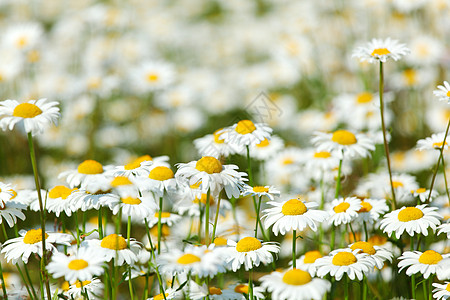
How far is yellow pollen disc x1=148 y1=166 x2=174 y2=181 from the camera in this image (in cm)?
253

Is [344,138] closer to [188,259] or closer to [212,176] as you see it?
[212,176]

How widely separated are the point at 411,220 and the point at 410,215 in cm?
2

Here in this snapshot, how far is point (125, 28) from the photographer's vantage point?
880 centimetres

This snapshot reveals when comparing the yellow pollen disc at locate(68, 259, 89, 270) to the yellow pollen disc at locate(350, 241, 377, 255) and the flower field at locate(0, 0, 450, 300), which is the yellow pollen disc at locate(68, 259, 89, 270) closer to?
the flower field at locate(0, 0, 450, 300)

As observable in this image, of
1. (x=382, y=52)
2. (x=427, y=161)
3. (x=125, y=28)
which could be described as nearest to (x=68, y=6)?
(x=125, y=28)

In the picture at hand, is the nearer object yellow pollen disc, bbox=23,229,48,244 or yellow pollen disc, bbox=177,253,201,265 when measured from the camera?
yellow pollen disc, bbox=177,253,201,265

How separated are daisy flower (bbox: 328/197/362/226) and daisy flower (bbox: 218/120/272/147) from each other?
51cm

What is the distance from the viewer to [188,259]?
1.95m

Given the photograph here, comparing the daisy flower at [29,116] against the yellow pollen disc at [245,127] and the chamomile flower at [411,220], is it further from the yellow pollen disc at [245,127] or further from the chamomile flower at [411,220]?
the chamomile flower at [411,220]

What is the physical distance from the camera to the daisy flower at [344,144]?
10.4 feet

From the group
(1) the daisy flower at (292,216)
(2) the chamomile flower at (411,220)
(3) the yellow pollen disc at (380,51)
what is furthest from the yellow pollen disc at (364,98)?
(1) the daisy flower at (292,216)

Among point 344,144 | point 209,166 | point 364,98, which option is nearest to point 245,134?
point 209,166

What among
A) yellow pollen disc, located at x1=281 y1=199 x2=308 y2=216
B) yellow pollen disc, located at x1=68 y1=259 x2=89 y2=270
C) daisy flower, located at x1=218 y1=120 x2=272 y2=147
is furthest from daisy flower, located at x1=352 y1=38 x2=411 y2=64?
yellow pollen disc, located at x1=68 y1=259 x2=89 y2=270

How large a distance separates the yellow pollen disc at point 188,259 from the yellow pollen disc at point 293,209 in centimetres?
63
